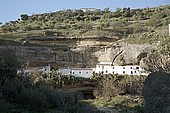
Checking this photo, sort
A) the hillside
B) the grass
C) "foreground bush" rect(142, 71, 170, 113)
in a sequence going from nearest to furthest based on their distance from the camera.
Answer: "foreground bush" rect(142, 71, 170, 113) < the grass < the hillside

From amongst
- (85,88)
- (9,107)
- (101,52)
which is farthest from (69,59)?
(9,107)

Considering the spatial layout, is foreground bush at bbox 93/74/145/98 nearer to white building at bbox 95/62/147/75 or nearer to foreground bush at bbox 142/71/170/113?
white building at bbox 95/62/147/75

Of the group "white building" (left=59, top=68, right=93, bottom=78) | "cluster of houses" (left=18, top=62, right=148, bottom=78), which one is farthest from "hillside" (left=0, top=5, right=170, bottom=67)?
"white building" (left=59, top=68, right=93, bottom=78)

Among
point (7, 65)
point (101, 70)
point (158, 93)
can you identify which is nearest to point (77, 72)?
point (101, 70)

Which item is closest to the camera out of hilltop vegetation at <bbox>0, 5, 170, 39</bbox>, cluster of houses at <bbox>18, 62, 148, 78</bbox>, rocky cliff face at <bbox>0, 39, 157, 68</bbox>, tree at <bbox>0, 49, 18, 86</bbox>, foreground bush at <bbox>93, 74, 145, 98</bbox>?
tree at <bbox>0, 49, 18, 86</bbox>

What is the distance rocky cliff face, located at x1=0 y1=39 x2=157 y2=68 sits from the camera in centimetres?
4679

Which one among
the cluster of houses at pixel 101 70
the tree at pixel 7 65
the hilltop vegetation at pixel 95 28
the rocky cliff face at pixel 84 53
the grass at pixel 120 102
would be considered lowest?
the grass at pixel 120 102

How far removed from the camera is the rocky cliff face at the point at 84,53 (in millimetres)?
46794

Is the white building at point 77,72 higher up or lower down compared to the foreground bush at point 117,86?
higher up

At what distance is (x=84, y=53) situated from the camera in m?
51.5

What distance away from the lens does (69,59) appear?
50375 millimetres

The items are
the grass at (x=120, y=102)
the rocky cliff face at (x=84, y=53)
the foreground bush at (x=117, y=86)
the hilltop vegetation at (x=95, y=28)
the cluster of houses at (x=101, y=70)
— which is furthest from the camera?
the hilltop vegetation at (x=95, y=28)

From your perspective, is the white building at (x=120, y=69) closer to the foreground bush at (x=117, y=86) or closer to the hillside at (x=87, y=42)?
the hillside at (x=87, y=42)

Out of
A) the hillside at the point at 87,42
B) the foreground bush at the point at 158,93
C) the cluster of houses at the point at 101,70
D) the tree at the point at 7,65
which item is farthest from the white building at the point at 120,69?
the tree at the point at 7,65
